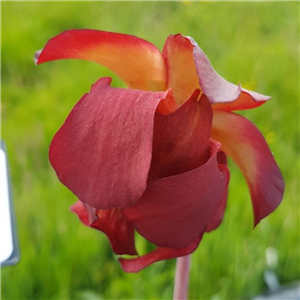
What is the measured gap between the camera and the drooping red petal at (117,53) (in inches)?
11.3

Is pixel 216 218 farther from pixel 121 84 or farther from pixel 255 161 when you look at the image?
pixel 121 84

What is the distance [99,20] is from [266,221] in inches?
40.0

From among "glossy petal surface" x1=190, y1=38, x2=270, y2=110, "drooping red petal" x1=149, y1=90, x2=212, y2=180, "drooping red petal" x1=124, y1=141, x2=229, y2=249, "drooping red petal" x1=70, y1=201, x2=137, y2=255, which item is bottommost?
"drooping red petal" x1=70, y1=201, x2=137, y2=255

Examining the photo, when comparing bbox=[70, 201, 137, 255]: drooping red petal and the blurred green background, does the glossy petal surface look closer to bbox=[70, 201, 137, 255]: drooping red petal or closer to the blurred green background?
bbox=[70, 201, 137, 255]: drooping red petal

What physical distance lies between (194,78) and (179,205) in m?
0.07

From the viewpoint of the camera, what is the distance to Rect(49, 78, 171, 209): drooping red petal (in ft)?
0.80

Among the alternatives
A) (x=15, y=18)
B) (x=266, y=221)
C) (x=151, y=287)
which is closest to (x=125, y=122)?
(x=151, y=287)

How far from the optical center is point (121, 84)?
1.32 m

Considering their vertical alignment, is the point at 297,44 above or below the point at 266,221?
above

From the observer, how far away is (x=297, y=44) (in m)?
1.68

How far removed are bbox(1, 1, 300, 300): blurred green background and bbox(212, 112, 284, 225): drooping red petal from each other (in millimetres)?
540

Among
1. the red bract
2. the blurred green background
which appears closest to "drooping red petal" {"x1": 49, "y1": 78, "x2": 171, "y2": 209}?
the red bract

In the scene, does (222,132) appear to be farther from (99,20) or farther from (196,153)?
(99,20)

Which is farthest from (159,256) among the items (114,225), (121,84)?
(121,84)
